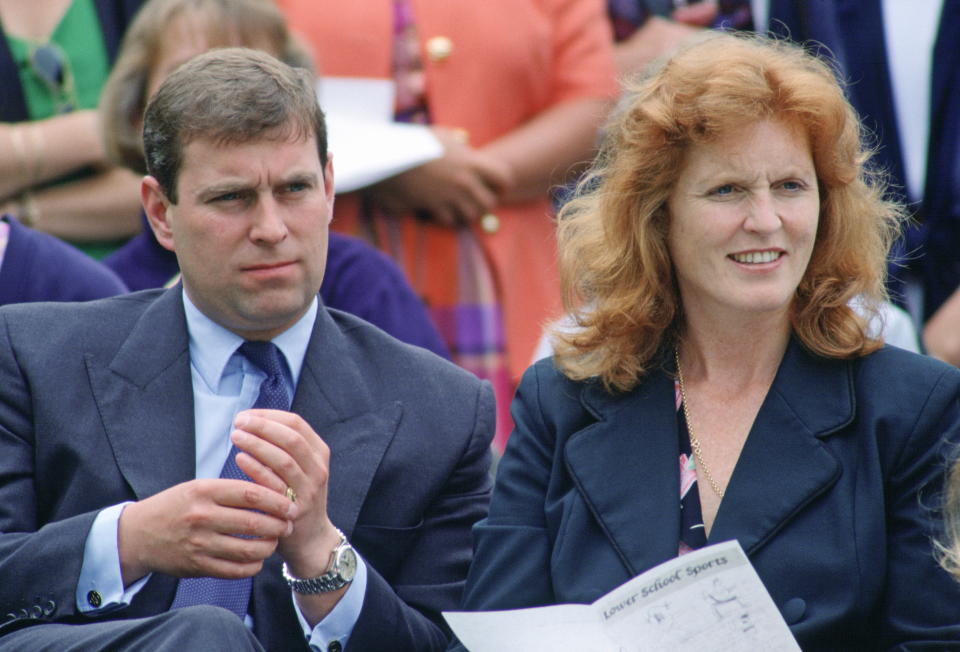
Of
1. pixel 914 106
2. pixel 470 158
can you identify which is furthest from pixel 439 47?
pixel 914 106

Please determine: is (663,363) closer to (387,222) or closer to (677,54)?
(677,54)

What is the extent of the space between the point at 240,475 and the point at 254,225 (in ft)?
1.69

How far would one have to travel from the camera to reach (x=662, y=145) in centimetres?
345

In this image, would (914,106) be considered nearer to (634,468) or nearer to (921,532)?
(634,468)

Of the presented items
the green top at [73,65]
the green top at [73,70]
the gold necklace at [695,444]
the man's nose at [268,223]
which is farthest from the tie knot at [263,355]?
the green top at [73,65]

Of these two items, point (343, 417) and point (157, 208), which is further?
point (157, 208)

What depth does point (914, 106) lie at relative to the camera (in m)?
5.21

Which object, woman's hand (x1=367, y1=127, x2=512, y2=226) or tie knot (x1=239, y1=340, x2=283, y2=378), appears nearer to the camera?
tie knot (x1=239, y1=340, x2=283, y2=378)

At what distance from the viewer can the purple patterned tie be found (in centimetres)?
331

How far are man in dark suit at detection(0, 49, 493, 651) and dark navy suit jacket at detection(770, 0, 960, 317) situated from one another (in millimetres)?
2065

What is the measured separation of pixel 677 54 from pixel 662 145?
22 cm

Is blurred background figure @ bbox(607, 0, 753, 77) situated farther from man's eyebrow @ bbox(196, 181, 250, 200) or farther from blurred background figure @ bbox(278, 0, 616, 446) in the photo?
man's eyebrow @ bbox(196, 181, 250, 200)

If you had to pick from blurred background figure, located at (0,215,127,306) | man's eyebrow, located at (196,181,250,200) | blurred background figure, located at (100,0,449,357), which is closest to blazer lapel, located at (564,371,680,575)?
man's eyebrow, located at (196,181,250,200)

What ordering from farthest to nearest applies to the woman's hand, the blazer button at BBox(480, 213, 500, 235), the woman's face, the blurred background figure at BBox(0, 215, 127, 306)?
the blazer button at BBox(480, 213, 500, 235)
the woman's hand
the blurred background figure at BBox(0, 215, 127, 306)
the woman's face
